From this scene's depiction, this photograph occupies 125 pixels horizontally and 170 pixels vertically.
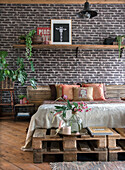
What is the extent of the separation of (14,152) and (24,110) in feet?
8.64

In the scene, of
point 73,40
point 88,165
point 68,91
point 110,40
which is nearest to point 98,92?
point 68,91

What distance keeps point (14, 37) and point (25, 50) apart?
1.47 feet

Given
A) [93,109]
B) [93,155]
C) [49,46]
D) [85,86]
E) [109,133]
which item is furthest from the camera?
[49,46]

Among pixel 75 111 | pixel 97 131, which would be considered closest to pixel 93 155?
pixel 97 131

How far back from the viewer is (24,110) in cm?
550

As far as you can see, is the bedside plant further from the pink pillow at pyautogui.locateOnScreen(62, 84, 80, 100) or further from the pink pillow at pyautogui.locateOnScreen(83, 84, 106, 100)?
Result: the pink pillow at pyautogui.locateOnScreen(83, 84, 106, 100)

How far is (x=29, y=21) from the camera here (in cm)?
546

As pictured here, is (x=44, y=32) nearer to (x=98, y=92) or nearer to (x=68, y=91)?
Result: (x=68, y=91)

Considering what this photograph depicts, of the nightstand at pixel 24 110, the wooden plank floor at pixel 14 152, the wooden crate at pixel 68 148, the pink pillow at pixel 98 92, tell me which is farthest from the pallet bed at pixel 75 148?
the nightstand at pixel 24 110

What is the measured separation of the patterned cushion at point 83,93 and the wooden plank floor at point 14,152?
134 cm

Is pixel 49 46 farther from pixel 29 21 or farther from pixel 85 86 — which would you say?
pixel 85 86

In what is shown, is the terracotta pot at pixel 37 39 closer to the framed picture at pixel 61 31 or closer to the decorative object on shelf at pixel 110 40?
the framed picture at pixel 61 31

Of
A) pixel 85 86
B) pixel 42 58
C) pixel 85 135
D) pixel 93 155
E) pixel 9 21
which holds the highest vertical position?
pixel 9 21

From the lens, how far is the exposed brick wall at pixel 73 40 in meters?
5.46
